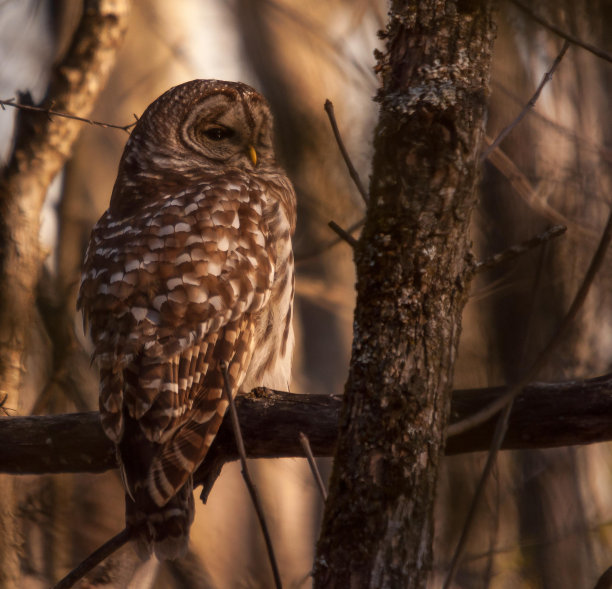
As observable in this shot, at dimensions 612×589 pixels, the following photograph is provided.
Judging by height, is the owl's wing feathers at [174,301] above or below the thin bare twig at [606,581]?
above

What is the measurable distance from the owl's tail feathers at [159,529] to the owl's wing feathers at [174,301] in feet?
0.74

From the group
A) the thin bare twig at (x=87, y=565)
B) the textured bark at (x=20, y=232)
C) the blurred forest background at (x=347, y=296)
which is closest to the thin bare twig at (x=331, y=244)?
the blurred forest background at (x=347, y=296)

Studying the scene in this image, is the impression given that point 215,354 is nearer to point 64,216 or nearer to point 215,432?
point 215,432

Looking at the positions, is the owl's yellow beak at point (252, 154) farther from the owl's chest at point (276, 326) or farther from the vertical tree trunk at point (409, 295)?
the vertical tree trunk at point (409, 295)

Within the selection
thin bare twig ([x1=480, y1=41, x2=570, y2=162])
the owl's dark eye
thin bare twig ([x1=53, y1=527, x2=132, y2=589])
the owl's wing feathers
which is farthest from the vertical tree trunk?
the owl's dark eye

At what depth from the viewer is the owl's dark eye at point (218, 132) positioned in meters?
4.27

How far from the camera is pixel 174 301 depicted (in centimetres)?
305

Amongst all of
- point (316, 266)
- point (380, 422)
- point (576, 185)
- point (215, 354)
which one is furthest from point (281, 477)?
point (380, 422)

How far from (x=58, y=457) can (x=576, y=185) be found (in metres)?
4.06

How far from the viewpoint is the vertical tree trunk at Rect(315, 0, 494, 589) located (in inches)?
62.9

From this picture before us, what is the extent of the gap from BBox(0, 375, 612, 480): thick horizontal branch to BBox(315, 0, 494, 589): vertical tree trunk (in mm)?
655

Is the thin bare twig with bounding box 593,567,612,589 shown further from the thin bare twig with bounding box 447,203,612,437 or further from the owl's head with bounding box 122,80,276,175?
the owl's head with bounding box 122,80,276,175

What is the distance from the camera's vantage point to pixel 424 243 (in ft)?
5.61

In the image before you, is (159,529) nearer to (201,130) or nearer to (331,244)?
(331,244)
